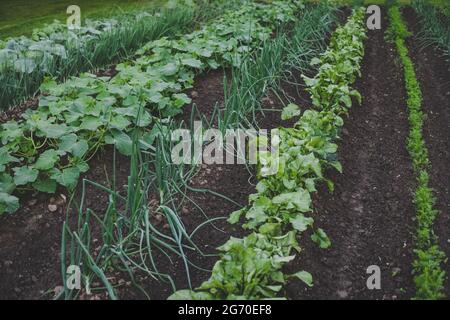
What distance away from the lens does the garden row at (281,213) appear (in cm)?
197

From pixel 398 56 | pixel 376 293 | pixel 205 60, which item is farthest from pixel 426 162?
pixel 398 56

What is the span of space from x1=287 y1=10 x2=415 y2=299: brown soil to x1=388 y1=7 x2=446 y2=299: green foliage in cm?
5

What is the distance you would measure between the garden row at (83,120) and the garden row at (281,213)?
2.31ft

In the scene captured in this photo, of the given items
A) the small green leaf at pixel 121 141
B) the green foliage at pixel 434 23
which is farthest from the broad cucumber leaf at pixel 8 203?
the green foliage at pixel 434 23

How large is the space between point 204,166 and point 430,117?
6.75ft

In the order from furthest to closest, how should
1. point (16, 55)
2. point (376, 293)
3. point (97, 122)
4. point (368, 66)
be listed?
1. point (368, 66)
2. point (16, 55)
3. point (97, 122)
4. point (376, 293)

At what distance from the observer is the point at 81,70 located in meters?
4.14

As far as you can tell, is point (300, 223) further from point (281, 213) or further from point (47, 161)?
point (47, 161)

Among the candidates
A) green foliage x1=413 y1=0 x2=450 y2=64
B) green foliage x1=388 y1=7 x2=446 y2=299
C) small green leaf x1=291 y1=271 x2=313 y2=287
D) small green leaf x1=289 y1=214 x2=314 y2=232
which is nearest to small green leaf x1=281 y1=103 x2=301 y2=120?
green foliage x1=388 y1=7 x2=446 y2=299

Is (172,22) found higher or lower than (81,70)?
higher

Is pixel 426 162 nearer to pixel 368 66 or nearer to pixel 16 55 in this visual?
pixel 368 66

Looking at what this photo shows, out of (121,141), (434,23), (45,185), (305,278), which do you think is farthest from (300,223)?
(434,23)
